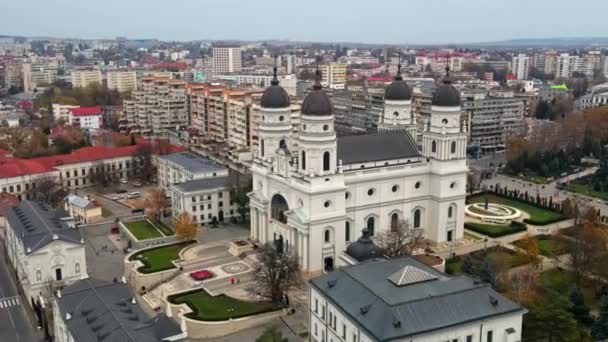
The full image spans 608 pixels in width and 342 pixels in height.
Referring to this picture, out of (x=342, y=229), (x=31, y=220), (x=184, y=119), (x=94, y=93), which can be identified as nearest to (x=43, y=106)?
(x=94, y=93)

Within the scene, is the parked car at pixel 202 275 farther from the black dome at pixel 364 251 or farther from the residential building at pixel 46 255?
the black dome at pixel 364 251

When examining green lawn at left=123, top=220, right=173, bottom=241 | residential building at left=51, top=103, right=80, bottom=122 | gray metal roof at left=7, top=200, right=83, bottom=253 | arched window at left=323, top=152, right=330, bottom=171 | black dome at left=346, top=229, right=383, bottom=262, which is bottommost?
green lawn at left=123, top=220, right=173, bottom=241

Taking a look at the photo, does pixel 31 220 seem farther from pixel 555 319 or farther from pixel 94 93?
pixel 94 93

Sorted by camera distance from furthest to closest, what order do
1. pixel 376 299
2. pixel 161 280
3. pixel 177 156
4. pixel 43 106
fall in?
pixel 43 106 → pixel 177 156 → pixel 161 280 → pixel 376 299

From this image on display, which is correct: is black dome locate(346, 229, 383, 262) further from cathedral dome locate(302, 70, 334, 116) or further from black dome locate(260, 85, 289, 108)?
black dome locate(260, 85, 289, 108)

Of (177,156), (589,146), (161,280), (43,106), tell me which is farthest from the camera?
(43,106)

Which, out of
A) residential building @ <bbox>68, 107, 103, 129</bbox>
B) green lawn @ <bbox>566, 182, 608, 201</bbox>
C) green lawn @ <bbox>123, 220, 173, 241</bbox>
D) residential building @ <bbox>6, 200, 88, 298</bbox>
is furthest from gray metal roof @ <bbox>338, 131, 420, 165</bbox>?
residential building @ <bbox>68, 107, 103, 129</bbox>

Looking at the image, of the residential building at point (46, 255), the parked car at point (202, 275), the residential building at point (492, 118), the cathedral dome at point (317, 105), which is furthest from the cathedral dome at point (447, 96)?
the residential building at point (492, 118)
